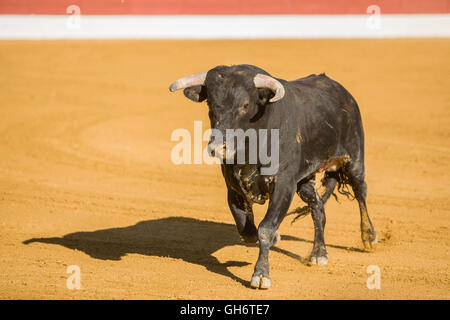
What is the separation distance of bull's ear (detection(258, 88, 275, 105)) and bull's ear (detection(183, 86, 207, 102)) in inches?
19.7

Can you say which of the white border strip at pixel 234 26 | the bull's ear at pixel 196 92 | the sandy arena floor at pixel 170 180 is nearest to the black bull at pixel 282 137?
the bull's ear at pixel 196 92

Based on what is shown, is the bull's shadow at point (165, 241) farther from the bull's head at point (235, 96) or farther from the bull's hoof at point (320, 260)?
the bull's head at point (235, 96)

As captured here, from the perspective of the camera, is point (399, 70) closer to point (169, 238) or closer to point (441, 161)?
point (441, 161)

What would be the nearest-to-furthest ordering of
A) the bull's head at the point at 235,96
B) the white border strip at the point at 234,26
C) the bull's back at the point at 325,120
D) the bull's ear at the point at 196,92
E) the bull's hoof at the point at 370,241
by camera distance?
the bull's head at the point at 235,96
the bull's ear at the point at 196,92
the bull's back at the point at 325,120
the bull's hoof at the point at 370,241
the white border strip at the point at 234,26

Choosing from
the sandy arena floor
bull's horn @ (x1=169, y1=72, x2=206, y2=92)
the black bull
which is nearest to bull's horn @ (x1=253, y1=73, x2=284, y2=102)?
the black bull

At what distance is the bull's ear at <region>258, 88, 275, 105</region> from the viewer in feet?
16.6

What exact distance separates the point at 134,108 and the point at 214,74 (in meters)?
7.50

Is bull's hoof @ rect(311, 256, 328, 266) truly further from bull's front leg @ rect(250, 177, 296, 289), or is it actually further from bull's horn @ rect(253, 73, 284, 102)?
bull's horn @ rect(253, 73, 284, 102)

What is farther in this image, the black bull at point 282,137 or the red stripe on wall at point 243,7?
the red stripe on wall at point 243,7

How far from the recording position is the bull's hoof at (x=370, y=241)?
20.2ft

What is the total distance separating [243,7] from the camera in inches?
640

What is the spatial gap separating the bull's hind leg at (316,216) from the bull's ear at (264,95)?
1134 millimetres

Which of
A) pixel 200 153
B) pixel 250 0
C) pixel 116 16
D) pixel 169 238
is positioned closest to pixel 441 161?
pixel 200 153

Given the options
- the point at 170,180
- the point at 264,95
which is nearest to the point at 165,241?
the point at 264,95
